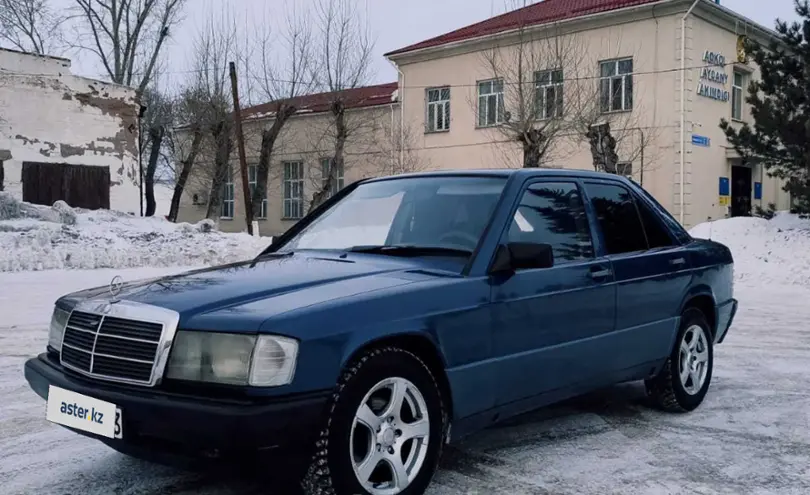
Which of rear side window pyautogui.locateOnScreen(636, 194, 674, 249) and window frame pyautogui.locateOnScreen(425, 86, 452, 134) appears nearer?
rear side window pyautogui.locateOnScreen(636, 194, 674, 249)

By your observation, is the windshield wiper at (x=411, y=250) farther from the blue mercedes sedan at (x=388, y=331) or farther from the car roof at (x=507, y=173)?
the car roof at (x=507, y=173)

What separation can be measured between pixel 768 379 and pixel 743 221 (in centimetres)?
1339

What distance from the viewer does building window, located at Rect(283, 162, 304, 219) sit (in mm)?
34656

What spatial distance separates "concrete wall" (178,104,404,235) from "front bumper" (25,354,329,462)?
2602cm

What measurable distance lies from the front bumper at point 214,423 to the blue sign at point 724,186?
24.0 m

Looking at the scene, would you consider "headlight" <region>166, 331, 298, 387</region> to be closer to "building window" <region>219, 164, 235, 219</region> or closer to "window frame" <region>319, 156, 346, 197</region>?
"window frame" <region>319, 156, 346, 197</region>

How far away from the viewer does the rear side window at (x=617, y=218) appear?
4.80m

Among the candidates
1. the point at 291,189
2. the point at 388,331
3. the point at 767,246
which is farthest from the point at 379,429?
the point at 291,189

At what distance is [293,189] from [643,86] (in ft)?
55.5

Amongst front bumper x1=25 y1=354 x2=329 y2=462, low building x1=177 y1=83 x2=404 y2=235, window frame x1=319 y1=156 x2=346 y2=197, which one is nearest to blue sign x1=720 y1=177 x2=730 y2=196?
low building x1=177 y1=83 x2=404 y2=235

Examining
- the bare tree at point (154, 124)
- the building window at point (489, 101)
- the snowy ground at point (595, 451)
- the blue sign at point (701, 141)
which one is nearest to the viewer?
the snowy ground at point (595, 451)

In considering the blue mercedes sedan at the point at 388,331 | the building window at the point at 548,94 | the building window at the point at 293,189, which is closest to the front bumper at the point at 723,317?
the blue mercedes sedan at the point at 388,331

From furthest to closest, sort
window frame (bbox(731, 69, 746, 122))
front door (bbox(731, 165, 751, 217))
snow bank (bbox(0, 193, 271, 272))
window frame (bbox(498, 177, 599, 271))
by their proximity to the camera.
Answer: front door (bbox(731, 165, 751, 217)) < window frame (bbox(731, 69, 746, 122)) < snow bank (bbox(0, 193, 271, 272)) < window frame (bbox(498, 177, 599, 271))

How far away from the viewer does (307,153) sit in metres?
33.8
